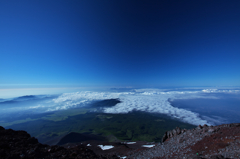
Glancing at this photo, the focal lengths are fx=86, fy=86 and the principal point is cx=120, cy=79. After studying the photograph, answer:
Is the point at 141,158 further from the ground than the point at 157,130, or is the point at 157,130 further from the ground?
the point at 141,158

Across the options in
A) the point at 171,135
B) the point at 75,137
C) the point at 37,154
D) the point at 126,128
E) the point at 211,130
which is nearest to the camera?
the point at 37,154

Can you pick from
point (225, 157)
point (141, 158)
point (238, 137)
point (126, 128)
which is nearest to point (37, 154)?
point (141, 158)

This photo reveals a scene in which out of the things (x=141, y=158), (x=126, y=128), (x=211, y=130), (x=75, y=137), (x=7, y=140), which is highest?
(x=7, y=140)

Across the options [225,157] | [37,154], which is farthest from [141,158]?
[37,154]

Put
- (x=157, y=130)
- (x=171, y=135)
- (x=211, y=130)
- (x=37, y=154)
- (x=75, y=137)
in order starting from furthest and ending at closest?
(x=157, y=130) → (x=75, y=137) → (x=171, y=135) → (x=211, y=130) → (x=37, y=154)

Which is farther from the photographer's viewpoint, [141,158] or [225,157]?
[141,158]

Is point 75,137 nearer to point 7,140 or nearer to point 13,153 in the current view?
point 7,140

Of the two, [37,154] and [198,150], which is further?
[198,150]

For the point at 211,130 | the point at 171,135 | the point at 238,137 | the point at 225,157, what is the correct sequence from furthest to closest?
the point at 171,135 → the point at 211,130 → the point at 238,137 → the point at 225,157

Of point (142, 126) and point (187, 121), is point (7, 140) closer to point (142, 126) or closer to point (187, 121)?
point (142, 126)
